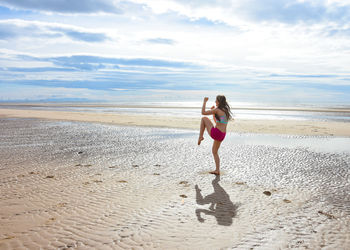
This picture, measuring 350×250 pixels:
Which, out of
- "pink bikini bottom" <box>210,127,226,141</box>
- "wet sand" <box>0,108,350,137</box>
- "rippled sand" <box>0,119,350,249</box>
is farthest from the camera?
"wet sand" <box>0,108,350,137</box>

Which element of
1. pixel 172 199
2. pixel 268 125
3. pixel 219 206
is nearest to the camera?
pixel 219 206

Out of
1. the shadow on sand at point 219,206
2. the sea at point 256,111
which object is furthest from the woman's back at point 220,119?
Answer: the sea at point 256,111

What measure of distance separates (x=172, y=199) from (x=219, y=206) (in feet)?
3.47

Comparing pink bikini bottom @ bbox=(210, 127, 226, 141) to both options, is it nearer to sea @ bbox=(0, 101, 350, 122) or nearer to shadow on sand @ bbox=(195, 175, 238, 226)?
shadow on sand @ bbox=(195, 175, 238, 226)

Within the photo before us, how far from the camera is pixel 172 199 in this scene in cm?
598

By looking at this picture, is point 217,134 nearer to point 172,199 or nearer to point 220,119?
point 220,119

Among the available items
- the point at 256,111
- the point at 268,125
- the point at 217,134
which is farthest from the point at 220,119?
the point at 256,111

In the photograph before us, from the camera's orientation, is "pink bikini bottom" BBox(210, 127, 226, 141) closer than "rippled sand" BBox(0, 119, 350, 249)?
No

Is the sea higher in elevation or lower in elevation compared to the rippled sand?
higher

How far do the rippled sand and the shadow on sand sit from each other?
2 cm

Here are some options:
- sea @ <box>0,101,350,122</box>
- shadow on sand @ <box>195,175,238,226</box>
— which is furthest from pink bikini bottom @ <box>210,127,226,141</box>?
sea @ <box>0,101,350,122</box>

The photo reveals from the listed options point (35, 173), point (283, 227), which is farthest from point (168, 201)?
point (35, 173)

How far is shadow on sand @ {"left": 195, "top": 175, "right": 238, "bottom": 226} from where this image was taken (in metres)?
5.03

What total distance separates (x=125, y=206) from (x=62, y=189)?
2013 mm
